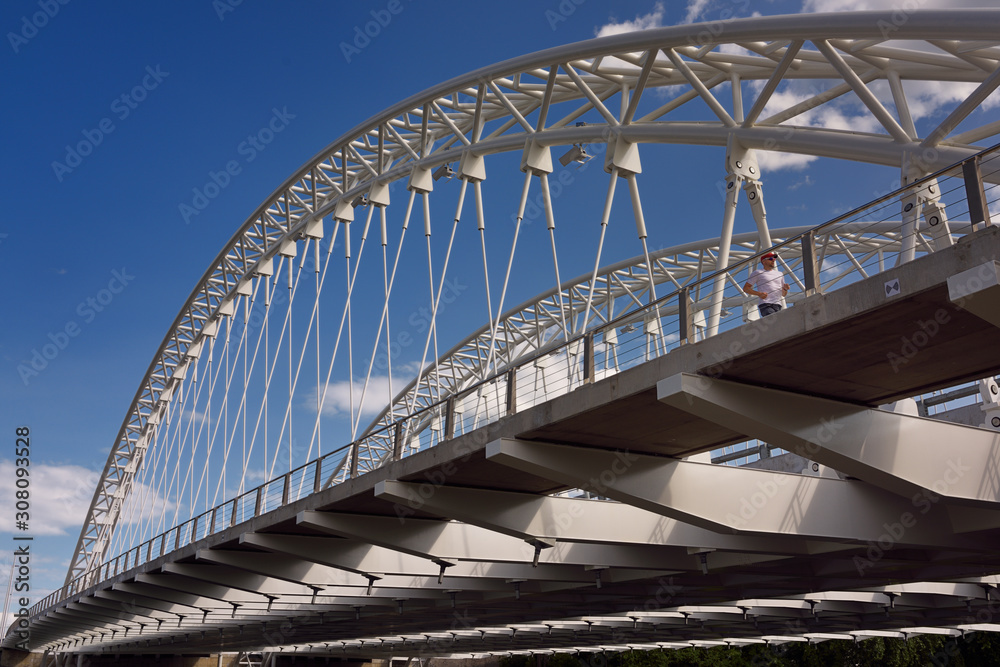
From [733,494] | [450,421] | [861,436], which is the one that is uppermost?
[450,421]

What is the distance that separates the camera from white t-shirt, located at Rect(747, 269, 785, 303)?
12258 mm

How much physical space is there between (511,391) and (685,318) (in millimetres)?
3579

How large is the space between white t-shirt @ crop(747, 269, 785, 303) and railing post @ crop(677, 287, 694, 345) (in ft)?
4.86

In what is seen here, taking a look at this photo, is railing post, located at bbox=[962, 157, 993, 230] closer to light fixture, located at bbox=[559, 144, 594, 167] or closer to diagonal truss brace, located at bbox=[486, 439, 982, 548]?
diagonal truss brace, located at bbox=[486, 439, 982, 548]

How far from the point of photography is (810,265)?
9828 millimetres

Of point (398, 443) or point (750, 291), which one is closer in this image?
point (750, 291)

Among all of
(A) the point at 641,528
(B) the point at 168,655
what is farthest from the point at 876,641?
(B) the point at 168,655

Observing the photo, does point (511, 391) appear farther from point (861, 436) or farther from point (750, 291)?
point (861, 436)

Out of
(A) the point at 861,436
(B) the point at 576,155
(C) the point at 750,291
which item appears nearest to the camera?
(A) the point at 861,436

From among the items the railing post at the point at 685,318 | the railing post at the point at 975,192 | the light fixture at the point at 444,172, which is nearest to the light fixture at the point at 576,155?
the light fixture at the point at 444,172

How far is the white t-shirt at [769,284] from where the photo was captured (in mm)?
12258

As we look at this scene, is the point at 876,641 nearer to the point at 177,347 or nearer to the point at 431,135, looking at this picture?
the point at 431,135

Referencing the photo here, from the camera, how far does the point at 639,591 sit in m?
24.3

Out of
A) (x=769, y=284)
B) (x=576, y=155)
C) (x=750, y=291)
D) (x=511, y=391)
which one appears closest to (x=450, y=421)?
(x=511, y=391)
